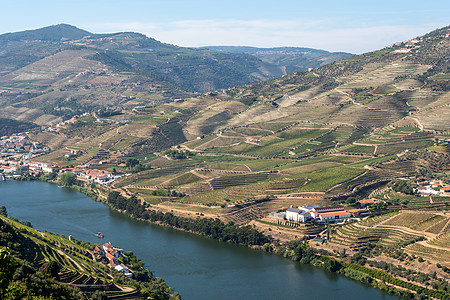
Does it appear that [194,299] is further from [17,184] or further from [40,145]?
[40,145]

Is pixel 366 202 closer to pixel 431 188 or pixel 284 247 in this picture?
pixel 431 188

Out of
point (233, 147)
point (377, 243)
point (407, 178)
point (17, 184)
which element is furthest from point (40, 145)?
point (377, 243)

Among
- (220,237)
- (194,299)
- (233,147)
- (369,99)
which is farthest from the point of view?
(369,99)

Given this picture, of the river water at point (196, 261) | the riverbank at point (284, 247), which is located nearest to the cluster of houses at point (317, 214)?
the riverbank at point (284, 247)

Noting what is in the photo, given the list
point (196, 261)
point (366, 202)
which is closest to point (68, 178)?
point (196, 261)

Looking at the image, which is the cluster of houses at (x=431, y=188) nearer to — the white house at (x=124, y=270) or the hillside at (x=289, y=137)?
the hillside at (x=289, y=137)

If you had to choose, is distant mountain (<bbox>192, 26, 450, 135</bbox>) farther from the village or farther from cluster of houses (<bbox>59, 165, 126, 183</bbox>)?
the village

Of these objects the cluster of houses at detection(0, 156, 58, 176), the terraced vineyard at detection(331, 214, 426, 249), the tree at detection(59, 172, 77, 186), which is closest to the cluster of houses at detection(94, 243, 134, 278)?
the terraced vineyard at detection(331, 214, 426, 249)
